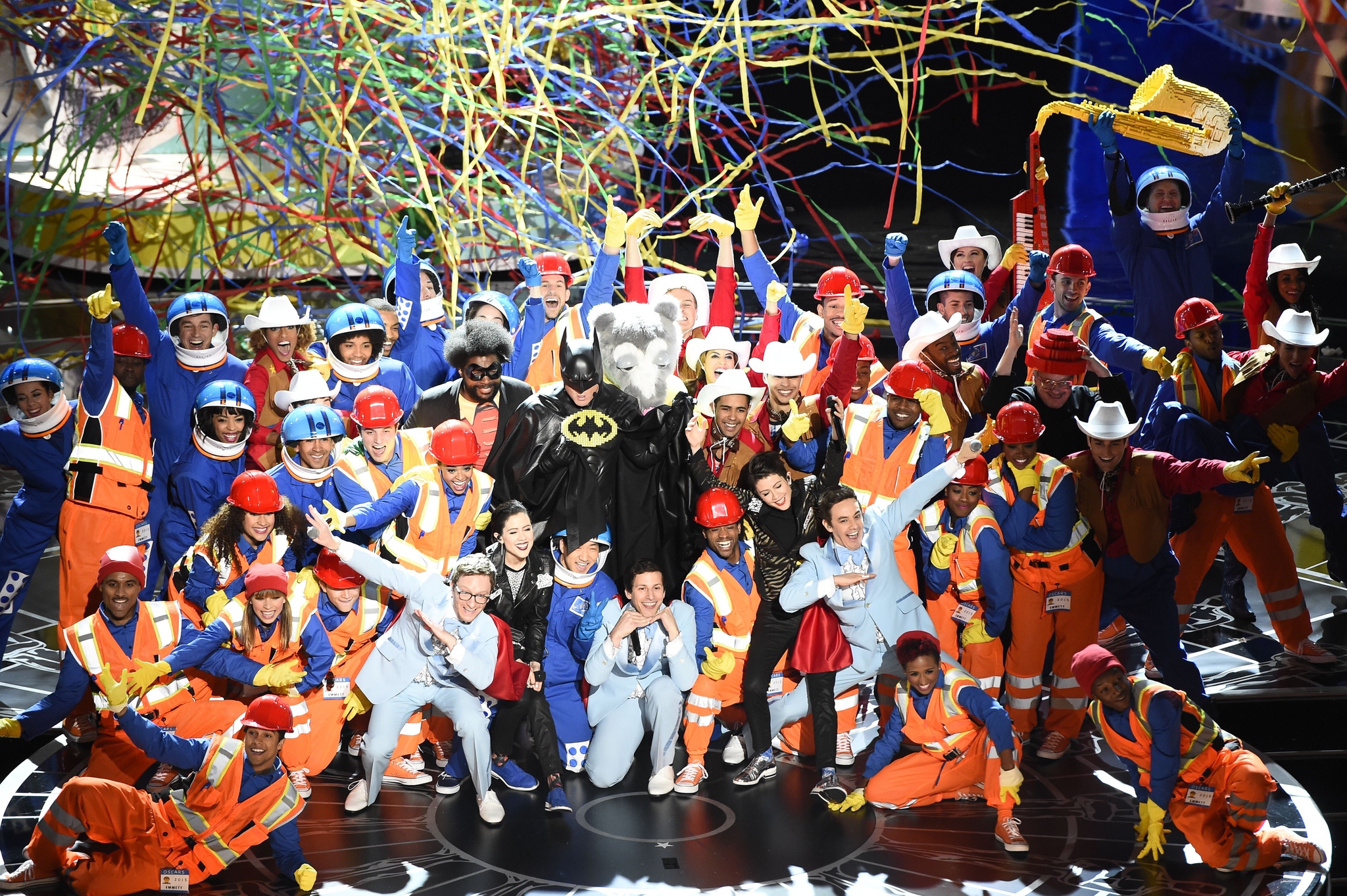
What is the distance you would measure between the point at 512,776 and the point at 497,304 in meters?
2.21

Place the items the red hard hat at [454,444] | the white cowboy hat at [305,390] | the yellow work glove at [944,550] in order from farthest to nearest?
the white cowboy hat at [305,390]
the yellow work glove at [944,550]
the red hard hat at [454,444]

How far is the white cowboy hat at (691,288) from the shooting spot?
593 cm

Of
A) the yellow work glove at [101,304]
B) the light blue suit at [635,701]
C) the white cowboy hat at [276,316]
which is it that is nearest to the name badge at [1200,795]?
the light blue suit at [635,701]

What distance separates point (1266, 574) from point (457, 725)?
3.41 meters

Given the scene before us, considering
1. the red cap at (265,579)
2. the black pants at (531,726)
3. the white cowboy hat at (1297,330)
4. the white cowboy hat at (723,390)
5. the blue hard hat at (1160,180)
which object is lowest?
the black pants at (531,726)

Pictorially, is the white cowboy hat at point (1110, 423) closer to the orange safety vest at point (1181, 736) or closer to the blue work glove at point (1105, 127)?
the orange safety vest at point (1181, 736)

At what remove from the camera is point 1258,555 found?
18.6ft

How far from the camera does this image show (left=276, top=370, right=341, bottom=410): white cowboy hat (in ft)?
17.2

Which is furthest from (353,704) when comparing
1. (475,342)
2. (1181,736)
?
(1181,736)

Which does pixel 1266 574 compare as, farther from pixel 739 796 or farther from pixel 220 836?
pixel 220 836

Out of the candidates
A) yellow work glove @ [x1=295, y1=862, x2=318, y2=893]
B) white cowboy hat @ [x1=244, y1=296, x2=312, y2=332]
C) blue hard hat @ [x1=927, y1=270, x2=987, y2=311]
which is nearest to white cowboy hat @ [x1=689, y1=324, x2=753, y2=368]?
blue hard hat @ [x1=927, y1=270, x2=987, y2=311]

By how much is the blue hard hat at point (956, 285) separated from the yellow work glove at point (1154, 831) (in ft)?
8.15

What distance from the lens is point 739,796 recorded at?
4.69 metres

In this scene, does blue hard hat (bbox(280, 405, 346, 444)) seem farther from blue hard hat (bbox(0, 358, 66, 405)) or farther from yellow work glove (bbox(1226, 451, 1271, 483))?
yellow work glove (bbox(1226, 451, 1271, 483))
